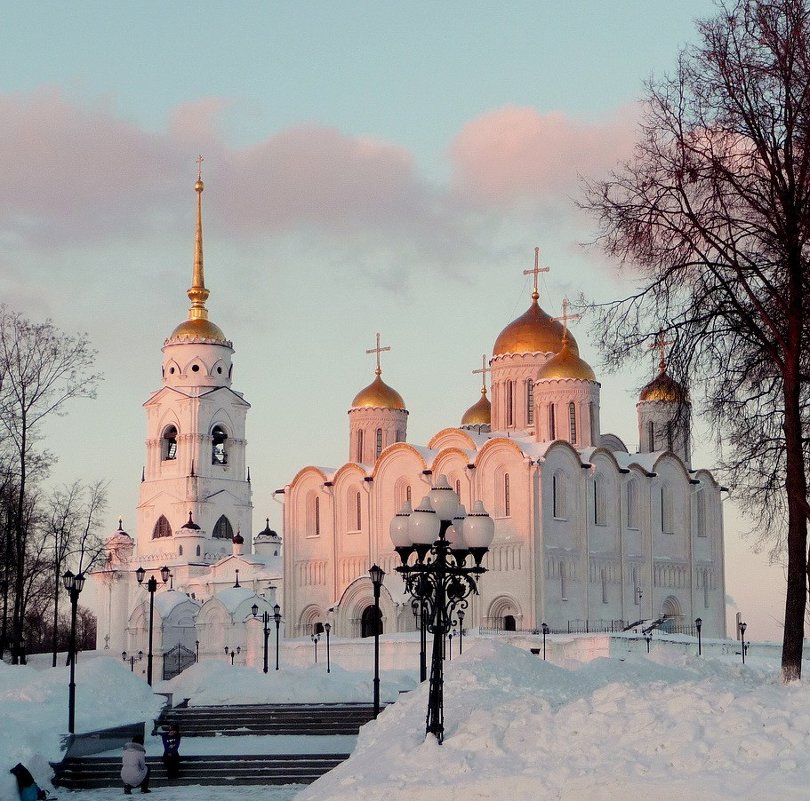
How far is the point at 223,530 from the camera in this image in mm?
73438

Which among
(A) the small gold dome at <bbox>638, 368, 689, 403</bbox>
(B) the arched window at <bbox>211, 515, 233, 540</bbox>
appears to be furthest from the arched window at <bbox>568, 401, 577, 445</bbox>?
(A) the small gold dome at <bbox>638, 368, 689, 403</bbox>

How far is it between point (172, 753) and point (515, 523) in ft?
103

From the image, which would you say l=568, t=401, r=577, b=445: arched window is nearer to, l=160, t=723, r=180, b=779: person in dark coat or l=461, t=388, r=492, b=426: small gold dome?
l=461, t=388, r=492, b=426: small gold dome

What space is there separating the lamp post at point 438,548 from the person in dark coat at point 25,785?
17.8 ft

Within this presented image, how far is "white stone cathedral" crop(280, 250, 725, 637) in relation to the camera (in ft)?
166

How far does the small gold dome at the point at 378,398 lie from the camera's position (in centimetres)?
5994

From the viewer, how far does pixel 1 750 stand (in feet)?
63.3

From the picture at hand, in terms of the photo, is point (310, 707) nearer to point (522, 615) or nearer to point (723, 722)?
point (723, 722)

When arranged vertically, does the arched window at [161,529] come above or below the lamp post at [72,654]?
above

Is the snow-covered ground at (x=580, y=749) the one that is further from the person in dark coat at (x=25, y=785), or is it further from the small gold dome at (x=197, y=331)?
the small gold dome at (x=197, y=331)

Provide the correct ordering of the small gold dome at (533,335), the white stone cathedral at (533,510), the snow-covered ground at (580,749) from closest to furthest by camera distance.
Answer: the snow-covered ground at (580,749)
the white stone cathedral at (533,510)
the small gold dome at (533,335)

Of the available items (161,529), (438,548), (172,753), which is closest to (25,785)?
(172,753)

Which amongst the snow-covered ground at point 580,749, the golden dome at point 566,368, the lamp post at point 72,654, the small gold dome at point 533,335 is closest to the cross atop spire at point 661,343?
the snow-covered ground at point 580,749

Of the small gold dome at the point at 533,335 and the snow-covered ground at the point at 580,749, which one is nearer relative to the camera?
the snow-covered ground at the point at 580,749
